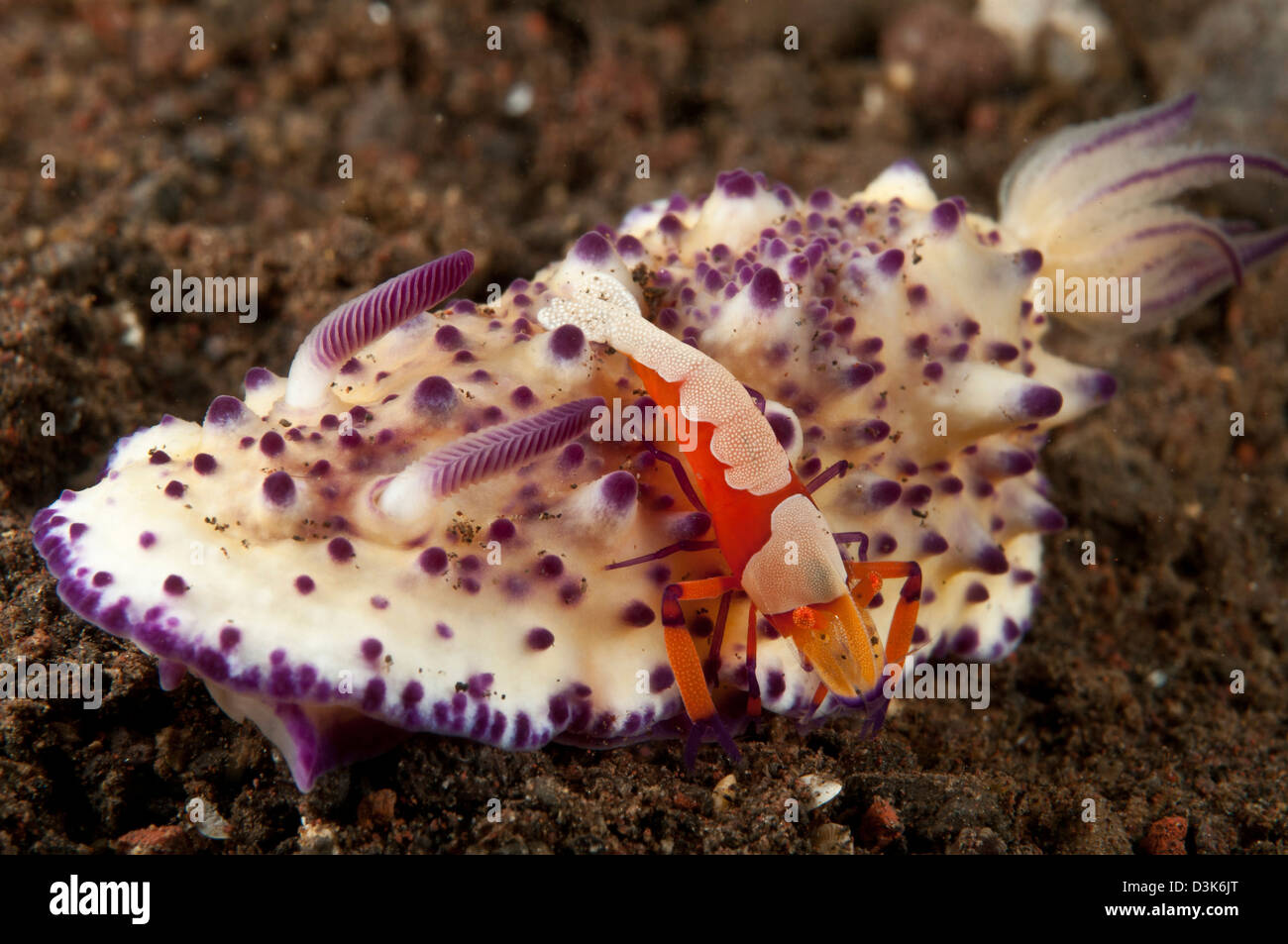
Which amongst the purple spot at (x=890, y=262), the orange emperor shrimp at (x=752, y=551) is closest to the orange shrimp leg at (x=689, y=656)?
the orange emperor shrimp at (x=752, y=551)

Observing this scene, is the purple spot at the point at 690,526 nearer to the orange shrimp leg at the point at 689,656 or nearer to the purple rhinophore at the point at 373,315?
the orange shrimp leg at the point at 689,656

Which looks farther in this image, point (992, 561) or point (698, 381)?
point (992, 561)

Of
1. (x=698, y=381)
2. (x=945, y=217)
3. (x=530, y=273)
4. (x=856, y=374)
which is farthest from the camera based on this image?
(x=530, y=273)

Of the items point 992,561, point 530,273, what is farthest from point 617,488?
point 530,273

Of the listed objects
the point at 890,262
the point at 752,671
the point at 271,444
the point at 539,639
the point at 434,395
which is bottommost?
the point at 752,671

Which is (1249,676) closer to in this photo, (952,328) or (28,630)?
(952,328)

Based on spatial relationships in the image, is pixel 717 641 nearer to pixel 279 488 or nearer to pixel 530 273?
pixel 279 488

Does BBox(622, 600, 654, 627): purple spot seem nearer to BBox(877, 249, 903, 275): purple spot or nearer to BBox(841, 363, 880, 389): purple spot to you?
BBox(841, 363, 880, 389): purple spot
